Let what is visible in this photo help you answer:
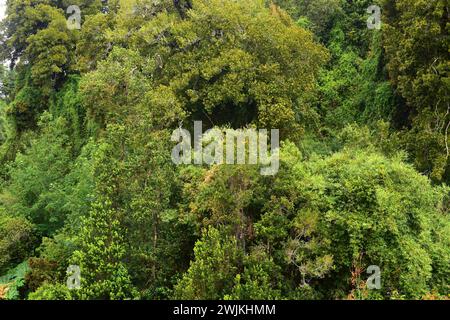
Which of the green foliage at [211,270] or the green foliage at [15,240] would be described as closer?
the green foliage at [211,270]

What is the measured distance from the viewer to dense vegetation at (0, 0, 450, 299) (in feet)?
31.4

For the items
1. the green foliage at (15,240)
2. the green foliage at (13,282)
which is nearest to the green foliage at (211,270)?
the green foliage at (13,282)

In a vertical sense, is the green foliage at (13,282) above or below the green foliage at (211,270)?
below

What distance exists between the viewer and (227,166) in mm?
10000

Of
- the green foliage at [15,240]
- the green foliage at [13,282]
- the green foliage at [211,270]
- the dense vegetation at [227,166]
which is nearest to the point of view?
the green foliage at [211,270]

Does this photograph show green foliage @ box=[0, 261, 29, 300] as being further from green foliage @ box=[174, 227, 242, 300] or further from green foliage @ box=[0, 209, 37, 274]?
green foliage @ box=[174, 227, 242, 300]

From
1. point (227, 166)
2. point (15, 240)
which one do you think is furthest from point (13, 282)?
point (227, 166)

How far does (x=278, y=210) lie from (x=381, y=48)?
12.5 meters

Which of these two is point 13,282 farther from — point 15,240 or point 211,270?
point 211,270

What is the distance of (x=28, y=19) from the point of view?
72.3 feet

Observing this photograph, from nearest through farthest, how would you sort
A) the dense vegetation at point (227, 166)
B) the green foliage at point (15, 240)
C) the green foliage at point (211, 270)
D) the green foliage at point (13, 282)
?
1. the green foliage at point (211, 270)
2. the dense vegetation at point (227, 166)
3. the green foliage at point (13, 282)
4. the green foliage at point (15, 240)

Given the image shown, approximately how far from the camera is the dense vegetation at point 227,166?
958 cm

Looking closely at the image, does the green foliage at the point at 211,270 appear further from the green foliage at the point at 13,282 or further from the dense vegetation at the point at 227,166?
the green foliage at the point at 13,282

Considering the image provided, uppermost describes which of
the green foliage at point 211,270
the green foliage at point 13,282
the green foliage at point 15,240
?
the green foliage at point 211,270
